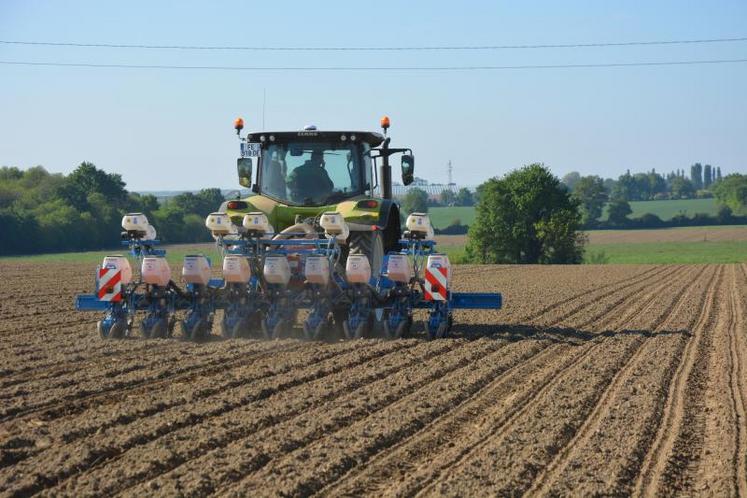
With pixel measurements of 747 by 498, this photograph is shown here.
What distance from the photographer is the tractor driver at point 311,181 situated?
1380cm

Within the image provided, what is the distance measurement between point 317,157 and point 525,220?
141 feet

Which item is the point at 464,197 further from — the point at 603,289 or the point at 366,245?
the point at 366,245

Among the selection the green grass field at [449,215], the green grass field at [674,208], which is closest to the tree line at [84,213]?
the green grass field at [449,215]

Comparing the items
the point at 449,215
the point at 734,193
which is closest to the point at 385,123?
the point at 449,215

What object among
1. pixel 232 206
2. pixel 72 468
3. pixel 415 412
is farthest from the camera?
pixel 232 206

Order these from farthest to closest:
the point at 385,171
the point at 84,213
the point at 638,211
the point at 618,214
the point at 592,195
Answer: the point at 638,211, the point at 592,195, the point at 618,214, the point at 84,213, the point at 385,171

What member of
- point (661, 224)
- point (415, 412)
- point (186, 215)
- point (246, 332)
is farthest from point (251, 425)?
point (661, 224)

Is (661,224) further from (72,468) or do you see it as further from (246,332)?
(72,468)

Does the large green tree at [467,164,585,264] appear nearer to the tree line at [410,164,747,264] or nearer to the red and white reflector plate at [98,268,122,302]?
the tree line at [410,164,747,264]

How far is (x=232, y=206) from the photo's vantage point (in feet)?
44.5

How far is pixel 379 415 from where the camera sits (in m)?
7.68

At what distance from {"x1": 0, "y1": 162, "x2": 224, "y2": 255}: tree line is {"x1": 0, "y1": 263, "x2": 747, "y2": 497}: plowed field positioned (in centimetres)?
3986

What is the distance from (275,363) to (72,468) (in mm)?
4167

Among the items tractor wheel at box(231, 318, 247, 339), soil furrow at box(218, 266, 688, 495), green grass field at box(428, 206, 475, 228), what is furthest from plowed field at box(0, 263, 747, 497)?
green grass field at box(428, 206, 475, 228)
